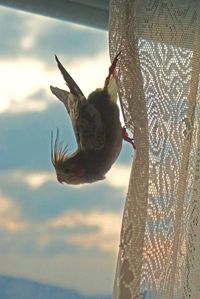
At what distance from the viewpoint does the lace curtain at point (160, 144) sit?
2.65ft

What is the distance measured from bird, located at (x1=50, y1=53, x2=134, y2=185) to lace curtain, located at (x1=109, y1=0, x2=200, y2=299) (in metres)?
0.03

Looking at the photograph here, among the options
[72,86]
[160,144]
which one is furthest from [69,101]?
[160,144]

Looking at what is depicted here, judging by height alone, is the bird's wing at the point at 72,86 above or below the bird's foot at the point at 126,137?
above

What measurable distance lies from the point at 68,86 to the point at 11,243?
24 centimetres

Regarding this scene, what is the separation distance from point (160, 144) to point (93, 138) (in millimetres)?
87

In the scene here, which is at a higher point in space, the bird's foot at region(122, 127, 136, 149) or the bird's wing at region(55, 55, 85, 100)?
the bird's wing at region(55, 55, 85, 100)

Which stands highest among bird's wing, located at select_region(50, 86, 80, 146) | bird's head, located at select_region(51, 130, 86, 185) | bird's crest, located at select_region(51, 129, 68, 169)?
bird's wing, located at select_region(50, 86, 80, 146)

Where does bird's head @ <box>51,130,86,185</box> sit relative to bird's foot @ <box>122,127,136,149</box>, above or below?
below

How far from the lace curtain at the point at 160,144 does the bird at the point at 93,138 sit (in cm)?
3

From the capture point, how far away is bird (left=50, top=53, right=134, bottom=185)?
0.84 m

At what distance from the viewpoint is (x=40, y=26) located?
0.97m

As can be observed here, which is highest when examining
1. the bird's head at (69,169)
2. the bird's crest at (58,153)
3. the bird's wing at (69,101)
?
the bird's wing at (69,101)

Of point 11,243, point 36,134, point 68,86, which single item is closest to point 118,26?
point 68,86

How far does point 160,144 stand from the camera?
0.84 meters
